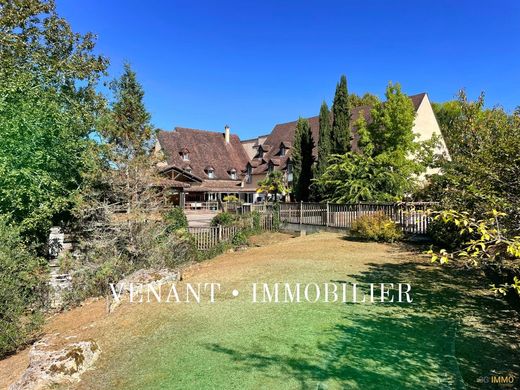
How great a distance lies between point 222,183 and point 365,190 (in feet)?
73.9

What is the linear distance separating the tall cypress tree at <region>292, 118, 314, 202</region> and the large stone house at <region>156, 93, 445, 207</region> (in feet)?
14.3

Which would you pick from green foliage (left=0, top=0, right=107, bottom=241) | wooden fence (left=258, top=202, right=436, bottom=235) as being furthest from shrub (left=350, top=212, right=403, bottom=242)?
green foliage (left=0, top=0, right=107, bottom=241)

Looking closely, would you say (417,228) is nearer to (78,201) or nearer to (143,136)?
(143,136)

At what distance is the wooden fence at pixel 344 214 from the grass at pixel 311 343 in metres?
6.50

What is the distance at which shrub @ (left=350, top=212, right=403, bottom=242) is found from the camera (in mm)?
12781

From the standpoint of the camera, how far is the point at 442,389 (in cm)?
324

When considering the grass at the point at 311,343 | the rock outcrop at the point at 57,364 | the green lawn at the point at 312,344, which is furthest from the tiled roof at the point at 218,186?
the rock outcrop at the point at 57,364

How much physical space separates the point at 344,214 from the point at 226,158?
27.0 m

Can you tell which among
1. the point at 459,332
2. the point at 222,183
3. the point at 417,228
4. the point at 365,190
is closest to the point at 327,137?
the point at 365,190

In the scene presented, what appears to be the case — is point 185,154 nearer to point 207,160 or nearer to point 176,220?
point 207,160

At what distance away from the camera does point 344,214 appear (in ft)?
57.3

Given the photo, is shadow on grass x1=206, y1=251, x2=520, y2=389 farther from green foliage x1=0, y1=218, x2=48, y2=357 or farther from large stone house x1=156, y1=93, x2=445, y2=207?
large stone house x1=156, y1=93, x2=445, y2=207

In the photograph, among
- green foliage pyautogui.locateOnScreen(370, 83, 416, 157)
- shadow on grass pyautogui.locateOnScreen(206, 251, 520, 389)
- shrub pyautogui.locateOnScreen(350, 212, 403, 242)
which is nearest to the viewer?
shadow on grass pyautogui.locateOnScreen(206, 251, 520, 389)

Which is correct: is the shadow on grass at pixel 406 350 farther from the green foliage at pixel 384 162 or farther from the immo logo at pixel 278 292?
the green foliage at pixel 384 162
